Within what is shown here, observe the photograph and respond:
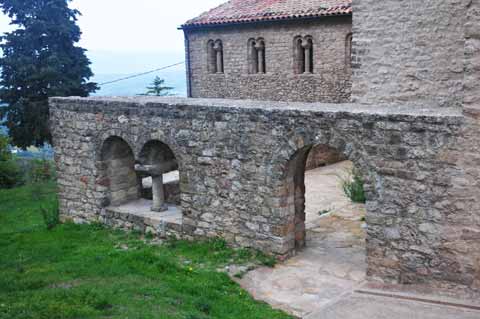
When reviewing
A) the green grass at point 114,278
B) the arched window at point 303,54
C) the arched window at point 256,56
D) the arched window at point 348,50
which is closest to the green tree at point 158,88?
the arched window at point 256,56

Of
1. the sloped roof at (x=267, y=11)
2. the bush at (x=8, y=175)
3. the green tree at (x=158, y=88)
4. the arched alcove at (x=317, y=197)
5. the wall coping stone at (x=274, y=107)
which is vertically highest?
the sloped roof at (x=267, y=11)

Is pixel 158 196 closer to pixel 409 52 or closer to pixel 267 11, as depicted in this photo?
pixel 409 52

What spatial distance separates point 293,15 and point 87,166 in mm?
11543

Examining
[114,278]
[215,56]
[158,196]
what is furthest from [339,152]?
[215,56]

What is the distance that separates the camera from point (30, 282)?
26.7ft

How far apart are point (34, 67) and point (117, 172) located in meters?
10.1

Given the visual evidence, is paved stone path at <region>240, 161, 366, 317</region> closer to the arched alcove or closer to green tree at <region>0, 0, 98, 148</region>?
the arched alcove

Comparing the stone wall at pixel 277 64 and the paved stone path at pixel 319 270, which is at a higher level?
the stone wall at pixel 277 64

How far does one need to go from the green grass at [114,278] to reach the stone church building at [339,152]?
66cm

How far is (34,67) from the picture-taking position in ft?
66.7

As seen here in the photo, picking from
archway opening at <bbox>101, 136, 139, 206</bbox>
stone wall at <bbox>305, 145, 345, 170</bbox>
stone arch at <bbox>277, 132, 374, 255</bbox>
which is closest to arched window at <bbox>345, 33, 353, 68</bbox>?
stone wall at <bbox>305, 145, 345, 170</bbox>

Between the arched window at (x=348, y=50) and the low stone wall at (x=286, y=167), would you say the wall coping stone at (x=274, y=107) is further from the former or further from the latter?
the arched window at (x=348, y=50)

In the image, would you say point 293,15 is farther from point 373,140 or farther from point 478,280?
point 478,280

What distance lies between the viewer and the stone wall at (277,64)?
20484 mm
